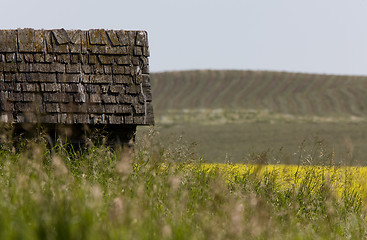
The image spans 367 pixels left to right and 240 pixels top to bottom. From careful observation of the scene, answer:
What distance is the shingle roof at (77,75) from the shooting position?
9.18 metres

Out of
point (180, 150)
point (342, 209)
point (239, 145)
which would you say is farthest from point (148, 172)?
point (239, 145)

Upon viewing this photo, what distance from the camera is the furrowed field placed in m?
3.40

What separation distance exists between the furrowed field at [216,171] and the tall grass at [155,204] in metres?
0.02

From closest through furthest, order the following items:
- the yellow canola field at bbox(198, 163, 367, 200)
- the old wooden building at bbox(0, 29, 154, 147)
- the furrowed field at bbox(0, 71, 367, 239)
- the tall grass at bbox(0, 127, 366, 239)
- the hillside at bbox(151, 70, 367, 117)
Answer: the tall grass at bbox(0, 127, 366, 239), the furrowed field at bbox(0, 71, 367, 239), the yellow canola field at bbox(198, 163, 367, 200), the old wooden building at bbox(0, 29, 154, 147), the hillside at bbox(151, 70, 367, 117)

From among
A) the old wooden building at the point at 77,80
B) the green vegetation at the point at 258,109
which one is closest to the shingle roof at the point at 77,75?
the old wooden building at the point at 77,80

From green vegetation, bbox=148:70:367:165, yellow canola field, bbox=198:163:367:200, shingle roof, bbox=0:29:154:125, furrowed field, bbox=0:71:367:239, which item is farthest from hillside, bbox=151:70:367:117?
yellow canola field, bbox=198:163:367:200

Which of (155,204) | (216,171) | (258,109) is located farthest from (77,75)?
(258,109)

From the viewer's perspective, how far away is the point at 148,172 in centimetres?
609

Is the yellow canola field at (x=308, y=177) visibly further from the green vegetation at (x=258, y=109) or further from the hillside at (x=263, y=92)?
the hillside at (x=263, y=92)

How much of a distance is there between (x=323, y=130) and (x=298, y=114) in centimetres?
953

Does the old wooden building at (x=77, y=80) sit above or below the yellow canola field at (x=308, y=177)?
above

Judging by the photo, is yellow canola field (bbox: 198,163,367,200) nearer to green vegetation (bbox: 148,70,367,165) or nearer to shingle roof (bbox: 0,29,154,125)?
shingle roof (bbox: 0,29,154,125)

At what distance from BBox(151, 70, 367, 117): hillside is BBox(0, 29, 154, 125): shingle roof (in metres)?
31.6

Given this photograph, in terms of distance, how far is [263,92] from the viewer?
50.1m
